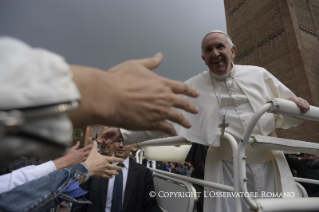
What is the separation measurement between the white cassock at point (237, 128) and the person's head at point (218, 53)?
0.30 ft

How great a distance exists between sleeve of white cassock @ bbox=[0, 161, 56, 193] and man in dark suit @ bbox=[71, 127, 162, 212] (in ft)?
3.16

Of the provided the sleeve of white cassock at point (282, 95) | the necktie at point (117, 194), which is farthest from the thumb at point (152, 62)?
the necktie at point (117, 194)

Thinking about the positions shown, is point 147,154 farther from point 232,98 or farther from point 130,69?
point 130,69

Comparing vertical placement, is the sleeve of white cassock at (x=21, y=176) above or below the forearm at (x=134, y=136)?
below

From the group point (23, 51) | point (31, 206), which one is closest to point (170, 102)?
point (23, 51)

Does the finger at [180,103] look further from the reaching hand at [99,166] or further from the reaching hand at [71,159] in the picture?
the reaching hand at [71,159]

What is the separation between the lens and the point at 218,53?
2211 millimetres

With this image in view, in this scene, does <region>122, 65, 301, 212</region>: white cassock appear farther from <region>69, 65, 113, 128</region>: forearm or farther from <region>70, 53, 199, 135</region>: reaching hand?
<region>69, 65, 113, 128</region>: forearm

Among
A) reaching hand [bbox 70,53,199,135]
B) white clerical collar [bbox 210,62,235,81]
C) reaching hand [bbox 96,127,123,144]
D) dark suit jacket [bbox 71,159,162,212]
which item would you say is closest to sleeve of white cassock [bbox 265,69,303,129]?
white clerical collar [bbox 210,62,235,81]

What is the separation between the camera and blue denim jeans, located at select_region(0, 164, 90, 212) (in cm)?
123

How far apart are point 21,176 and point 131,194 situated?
1552mm

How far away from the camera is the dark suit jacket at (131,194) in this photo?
8.70ft

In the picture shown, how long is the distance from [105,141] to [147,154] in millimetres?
1501

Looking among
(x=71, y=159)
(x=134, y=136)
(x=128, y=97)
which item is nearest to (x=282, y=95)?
(x=134, y=136)
